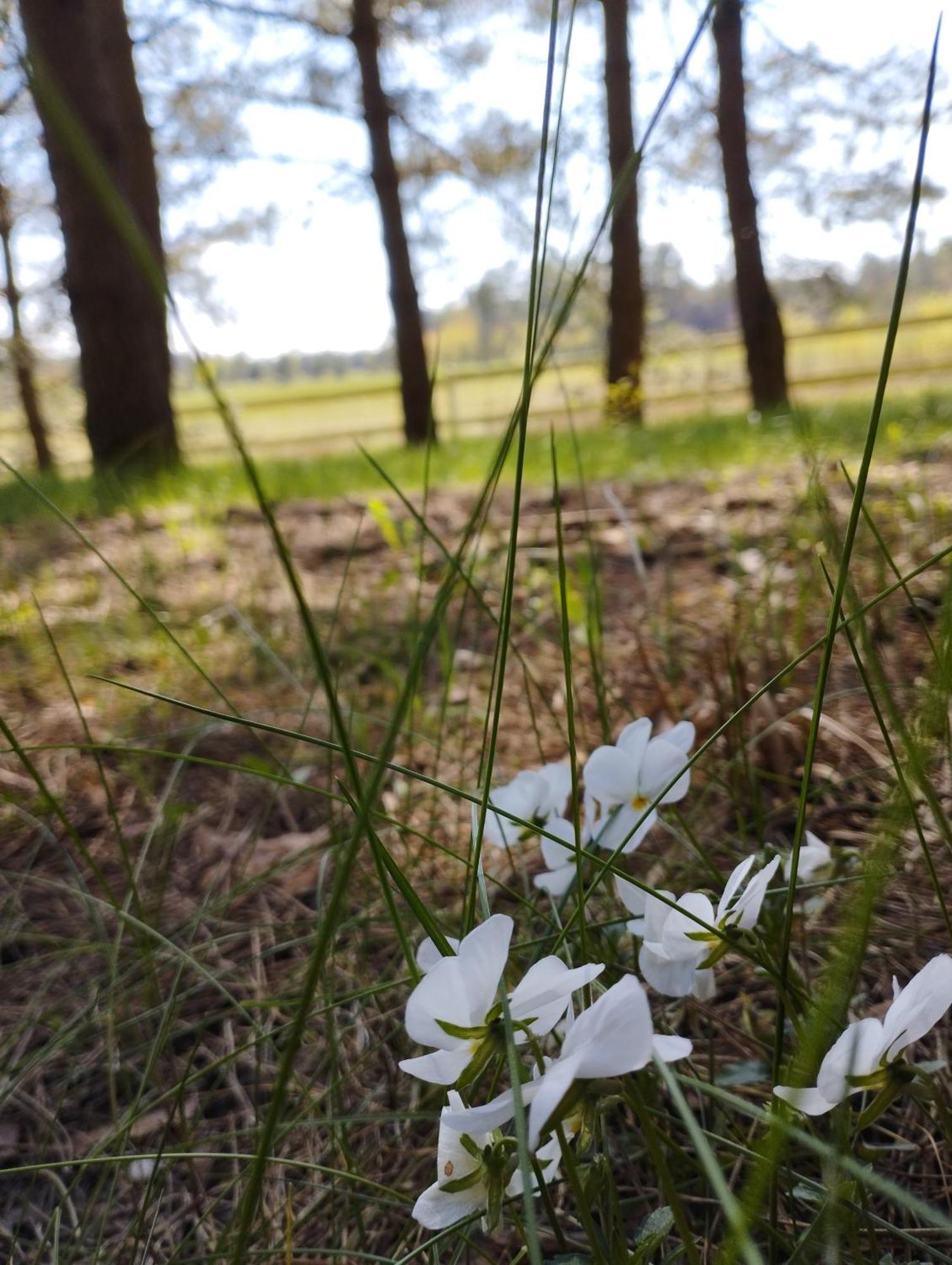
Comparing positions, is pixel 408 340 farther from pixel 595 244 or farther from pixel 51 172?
pixel 595 244

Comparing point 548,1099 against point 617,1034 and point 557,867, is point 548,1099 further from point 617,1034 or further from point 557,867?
point 557,867

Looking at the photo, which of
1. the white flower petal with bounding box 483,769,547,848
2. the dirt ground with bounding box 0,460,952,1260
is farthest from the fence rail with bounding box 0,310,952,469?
the white flower petal with bounding box 483,769,547,848

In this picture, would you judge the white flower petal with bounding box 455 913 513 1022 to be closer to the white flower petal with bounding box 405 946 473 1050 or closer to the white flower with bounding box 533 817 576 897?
the white flower petal with bounding box 405 946 473 1050

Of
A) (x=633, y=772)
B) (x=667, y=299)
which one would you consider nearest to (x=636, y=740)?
(x=633, y=772)

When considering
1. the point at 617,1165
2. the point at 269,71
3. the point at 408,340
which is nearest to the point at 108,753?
the point at 617,1165

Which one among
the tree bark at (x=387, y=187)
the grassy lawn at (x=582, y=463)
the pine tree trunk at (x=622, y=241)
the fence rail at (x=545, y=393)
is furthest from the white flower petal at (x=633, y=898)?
the tree bark at (x=387, y=187)

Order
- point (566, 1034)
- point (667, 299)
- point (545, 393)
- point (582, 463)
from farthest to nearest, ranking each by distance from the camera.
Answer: point (545, 393) → point (667, 299) → point (582, 463) → point (566, 1034)
